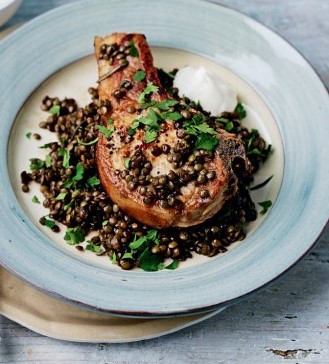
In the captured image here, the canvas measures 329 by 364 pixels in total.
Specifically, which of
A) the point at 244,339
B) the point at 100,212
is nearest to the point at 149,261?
the point at 100,212

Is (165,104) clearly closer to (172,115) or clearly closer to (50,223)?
(172,115)

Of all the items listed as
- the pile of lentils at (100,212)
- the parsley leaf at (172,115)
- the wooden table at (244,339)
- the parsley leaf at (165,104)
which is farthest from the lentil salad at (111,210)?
the wooden table at (244,339)

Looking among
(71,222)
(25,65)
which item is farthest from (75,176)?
(25,65)

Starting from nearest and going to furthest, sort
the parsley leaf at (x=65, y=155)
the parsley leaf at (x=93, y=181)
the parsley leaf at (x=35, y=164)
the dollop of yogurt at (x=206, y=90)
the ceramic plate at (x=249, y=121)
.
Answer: the ceramic plate at (x=249, y=121) → the parsley leaf at (x=93, y=181) → the parsley leaf at (x=65, y=155) → the parsley leaf at (x=35, y=164) → the dollop of yogurt at (x=206, y=90)

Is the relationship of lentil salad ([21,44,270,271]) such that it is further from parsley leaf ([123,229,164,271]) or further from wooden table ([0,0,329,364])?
wooden table ([0,0,329,364])

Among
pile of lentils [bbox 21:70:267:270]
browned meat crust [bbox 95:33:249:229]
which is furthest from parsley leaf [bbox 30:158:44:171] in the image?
browned meat crust [bbox 95:33:249:229]

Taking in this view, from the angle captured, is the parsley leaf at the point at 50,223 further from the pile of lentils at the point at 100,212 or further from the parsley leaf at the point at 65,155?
the parsley leaf at the point at 65,155

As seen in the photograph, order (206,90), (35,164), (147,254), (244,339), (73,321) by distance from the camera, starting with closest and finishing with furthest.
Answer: (73,321) < (147,254) < (244,339) < (35,164) < (206,90)
